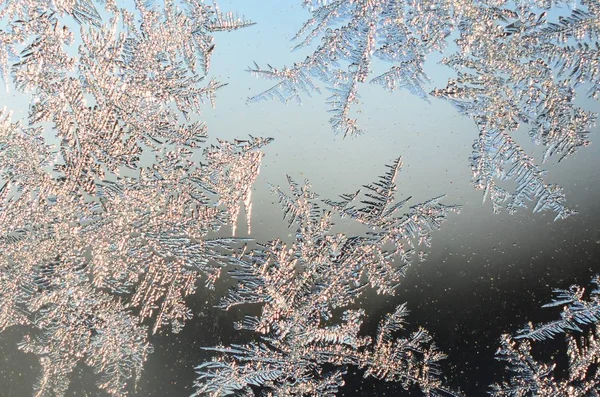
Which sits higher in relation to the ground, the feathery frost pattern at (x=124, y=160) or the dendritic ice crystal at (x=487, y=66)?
the dendritic ice crystal at (x=487, y=66)

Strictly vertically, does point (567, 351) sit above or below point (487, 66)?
below

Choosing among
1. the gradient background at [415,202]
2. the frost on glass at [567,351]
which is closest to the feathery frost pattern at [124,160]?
the gradient background at [415,202]

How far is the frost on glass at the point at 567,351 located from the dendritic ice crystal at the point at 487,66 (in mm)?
87

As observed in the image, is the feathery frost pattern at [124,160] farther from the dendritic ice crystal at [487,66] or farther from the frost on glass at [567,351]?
the frost on glass at [567,351]

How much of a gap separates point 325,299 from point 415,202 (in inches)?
5.0

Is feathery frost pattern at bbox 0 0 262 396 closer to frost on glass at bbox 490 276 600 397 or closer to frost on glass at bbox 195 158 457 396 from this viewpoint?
frost on glass at bbox 195 158 457 396

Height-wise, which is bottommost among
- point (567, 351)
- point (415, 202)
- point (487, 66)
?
point (567, 351)

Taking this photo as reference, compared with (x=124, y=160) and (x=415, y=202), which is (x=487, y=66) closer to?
(x=415, y=202)

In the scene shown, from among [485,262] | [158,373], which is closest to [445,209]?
[485,262]

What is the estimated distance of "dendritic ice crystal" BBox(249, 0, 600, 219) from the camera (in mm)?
473

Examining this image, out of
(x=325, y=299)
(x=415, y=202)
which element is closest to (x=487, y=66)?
(x=415, y=202)

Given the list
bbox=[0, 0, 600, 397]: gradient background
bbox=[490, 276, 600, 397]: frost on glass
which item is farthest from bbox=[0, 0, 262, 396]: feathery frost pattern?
bbox=[490, 276, 600, 397]: frost on glass

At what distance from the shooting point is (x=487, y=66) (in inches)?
19.0

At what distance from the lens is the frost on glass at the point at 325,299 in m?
0.48
